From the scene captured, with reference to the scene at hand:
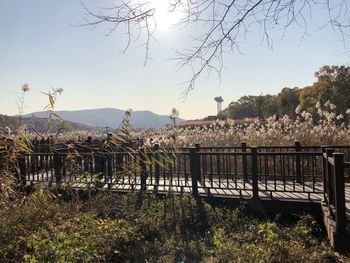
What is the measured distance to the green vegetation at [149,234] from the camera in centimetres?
520

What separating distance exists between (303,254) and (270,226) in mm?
1230

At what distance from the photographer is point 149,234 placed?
6680 millimetres

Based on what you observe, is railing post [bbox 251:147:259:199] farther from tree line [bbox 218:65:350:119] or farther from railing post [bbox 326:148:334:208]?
tree line [bbox 218:65:350:119]

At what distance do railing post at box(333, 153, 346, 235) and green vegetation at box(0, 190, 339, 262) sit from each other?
406 millimetres

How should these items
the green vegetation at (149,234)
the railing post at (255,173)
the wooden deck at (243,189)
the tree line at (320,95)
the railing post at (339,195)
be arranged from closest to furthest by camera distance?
the green vegetation at (149,234), the railing post at (339,195), the wooden deck at (243,189), the railing post at (255,173), the tree line at (320,95)

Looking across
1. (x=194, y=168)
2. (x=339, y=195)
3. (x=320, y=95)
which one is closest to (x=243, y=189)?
(x=194, y=168)

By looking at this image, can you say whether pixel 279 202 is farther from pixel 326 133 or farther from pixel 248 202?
pixel 326 133

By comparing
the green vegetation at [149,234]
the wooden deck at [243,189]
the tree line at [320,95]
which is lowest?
the green vegetation at [149,234]

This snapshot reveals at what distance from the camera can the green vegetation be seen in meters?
5.20

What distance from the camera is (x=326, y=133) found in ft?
40.2

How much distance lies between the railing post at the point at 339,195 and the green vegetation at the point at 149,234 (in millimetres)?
406

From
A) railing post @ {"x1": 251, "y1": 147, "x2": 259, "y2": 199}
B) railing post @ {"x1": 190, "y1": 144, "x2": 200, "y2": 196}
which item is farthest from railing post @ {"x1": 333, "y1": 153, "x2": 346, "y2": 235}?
railing post @ {"x1": 190, "y1": 144, "x2": 200, "y2": 196}

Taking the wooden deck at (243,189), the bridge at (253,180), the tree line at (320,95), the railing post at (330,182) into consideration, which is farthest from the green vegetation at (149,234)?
the tree line at (320,95)

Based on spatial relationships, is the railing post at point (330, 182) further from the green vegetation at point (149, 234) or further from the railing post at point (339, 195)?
the green vegetation at point (149, 234)
